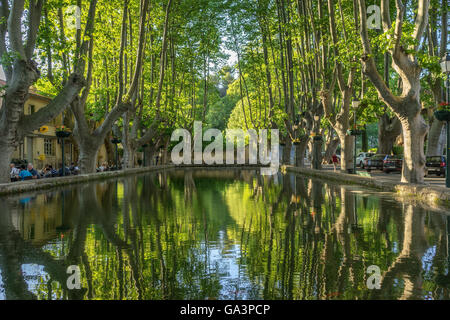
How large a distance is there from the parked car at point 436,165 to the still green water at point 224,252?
19.7 metres

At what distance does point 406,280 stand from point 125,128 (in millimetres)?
32065

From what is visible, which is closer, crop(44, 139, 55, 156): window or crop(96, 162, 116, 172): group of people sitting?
crop(96, 162, 116, 172): group of people sitting

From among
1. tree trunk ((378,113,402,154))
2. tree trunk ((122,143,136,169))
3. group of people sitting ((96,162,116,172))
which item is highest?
tree trunk ((378,113,402,154))

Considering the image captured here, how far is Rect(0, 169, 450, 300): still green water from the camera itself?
5007 mm

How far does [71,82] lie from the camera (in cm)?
2052

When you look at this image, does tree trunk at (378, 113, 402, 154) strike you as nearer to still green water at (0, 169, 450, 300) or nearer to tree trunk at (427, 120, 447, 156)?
tree trunk at (427, 120, 447, 156)

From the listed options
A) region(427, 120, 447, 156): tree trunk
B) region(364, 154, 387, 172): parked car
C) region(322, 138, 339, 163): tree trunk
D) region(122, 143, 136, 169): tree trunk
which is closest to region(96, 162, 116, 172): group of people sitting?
region(122, 143, 136, 169): tree trunk

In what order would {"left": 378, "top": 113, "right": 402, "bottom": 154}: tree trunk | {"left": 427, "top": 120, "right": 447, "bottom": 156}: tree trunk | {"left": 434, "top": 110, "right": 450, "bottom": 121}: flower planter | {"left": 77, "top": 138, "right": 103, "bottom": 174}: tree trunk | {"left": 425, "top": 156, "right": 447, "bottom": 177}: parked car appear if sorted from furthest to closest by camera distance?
{"left": 378, "top": 113, "right": 402, "bottom": 154}: tree trunk → {"left": 427, "top": 120, "right": 447, "bottom": 156}: tree trunk → {"left": 425, "top": 156, "right": 447, "bottom": 177}: parked car → {"left": 77, "top": 138, "right": 103, "bottom": 174}: tree trunk → {"left": 434, "top": 110, "right": 450, "bottom": 121}: flower planter

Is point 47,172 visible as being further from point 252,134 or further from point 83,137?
point 252,134

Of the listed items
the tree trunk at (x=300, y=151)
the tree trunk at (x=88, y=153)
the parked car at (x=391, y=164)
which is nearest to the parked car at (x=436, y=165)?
the parked car at (x=391, y=164)

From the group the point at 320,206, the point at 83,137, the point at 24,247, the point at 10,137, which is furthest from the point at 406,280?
the point at 83,137

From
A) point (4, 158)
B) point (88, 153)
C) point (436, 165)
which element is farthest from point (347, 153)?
point (4, 158)

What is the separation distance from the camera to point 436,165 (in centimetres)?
3072

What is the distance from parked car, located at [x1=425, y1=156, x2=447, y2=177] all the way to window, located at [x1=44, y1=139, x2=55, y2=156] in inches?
1264
